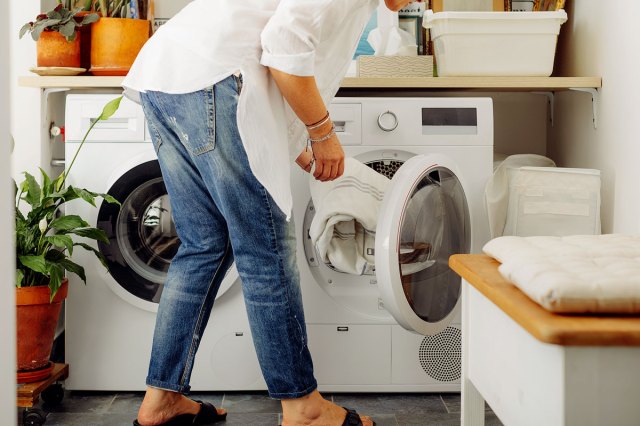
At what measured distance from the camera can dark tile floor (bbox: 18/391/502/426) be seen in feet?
6.30

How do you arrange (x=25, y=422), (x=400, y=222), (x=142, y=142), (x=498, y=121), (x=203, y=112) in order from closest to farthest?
(x=203, y=112), (x=400, y=222), (x=25, y=422), (x=142, y=142), (x=498, y=121)

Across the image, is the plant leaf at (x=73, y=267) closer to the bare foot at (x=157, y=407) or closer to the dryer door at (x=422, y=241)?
the bare foot at (x=157, y=407)

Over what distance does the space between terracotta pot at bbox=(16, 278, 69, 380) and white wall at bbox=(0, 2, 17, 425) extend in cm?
124

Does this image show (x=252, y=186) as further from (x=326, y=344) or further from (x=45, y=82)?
(x=45, y=82)

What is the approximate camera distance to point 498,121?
9.02 feet

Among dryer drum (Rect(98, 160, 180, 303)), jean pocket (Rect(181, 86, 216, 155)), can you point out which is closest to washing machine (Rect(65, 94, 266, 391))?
dryer drum (Rect(98, 160, 180, 303))

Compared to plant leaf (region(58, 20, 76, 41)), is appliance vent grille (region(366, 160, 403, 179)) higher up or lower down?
lower down

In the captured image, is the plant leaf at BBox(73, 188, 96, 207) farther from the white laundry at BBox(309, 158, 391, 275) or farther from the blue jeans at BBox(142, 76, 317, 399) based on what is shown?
the white laundry at BBox(309, 158, 391, 275)

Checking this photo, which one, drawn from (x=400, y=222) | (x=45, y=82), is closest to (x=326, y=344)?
(x=400, y=222)

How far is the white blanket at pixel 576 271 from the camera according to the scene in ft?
2.79

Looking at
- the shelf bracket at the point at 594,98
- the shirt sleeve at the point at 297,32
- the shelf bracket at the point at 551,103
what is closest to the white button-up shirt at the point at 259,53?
the shirt sleeve at the point at 297,32

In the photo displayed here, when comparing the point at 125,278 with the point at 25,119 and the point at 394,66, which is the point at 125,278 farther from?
the point at 394,66

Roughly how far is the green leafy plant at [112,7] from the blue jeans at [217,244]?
29.8 inches

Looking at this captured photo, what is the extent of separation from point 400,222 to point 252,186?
36 centimetres
